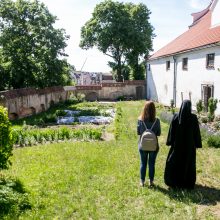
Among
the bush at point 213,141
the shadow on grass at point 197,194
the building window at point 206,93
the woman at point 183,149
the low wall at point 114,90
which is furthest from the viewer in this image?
the low wall at point 114,90

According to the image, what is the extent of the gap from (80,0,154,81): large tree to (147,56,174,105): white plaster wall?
7885 millimetres

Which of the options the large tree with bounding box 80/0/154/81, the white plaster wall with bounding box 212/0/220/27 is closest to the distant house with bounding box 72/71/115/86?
the large tree with bounding box 80/0/154/81

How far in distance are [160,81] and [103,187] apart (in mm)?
24596

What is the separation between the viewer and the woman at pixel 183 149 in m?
6.80

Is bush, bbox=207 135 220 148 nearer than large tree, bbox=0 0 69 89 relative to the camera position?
Yes

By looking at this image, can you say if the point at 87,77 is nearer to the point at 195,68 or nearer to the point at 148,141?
the point at 195,68

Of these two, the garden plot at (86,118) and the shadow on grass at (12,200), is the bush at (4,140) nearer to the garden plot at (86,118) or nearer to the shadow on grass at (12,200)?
the shadow on grass at (12,200)

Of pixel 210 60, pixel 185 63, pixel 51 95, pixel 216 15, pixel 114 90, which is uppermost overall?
pixel 216 15

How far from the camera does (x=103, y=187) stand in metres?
7.26

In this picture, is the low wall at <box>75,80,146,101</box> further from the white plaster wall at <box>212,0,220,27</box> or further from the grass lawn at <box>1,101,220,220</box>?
the grass lawn at <box>1,101,220,220</box>

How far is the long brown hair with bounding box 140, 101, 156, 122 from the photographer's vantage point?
6887 mm

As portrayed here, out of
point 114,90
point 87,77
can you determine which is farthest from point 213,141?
point 87,77

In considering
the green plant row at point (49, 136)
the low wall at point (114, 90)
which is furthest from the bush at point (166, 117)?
the low wall at point (114, 90)

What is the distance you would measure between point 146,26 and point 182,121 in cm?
4049
